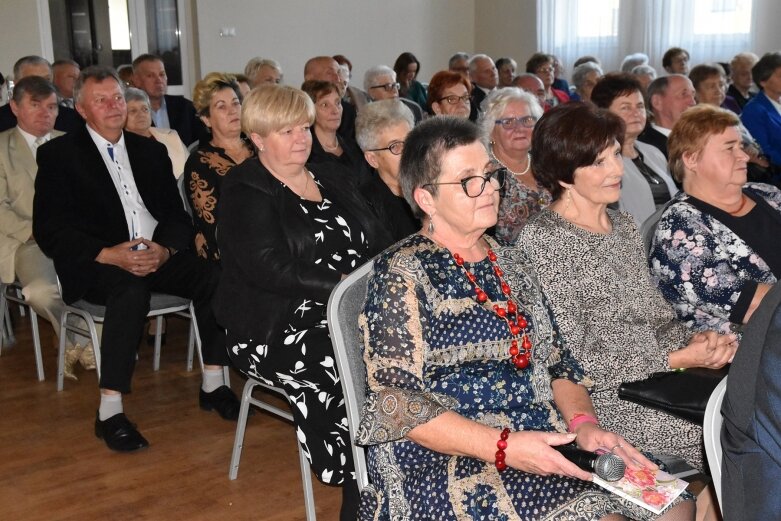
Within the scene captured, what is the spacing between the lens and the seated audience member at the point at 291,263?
8.38 feet

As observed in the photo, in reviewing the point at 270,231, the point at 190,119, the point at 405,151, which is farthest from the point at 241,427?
the point at 190,119

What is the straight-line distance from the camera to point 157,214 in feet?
12.8

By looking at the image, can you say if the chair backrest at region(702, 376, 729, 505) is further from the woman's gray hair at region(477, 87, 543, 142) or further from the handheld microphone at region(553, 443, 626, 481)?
the woman's gray hair at region(477, 87, 543, 142)

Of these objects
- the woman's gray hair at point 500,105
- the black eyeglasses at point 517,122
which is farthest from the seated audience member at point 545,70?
the black eyeglasses at point 517,122

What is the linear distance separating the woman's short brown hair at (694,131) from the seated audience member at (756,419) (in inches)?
63.5

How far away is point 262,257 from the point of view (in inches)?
107

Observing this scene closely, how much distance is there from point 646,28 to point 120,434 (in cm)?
971

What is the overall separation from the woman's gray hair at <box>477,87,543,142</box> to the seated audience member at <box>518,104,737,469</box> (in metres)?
1.22

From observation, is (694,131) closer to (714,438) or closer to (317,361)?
(317,361)

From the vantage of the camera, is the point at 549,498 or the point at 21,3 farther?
the point at 21,3

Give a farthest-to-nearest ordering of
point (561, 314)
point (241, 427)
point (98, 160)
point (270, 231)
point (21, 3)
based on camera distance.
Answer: point (21, 3), point (98, 160), point (241, 427), point (270, 231), point (561, 314)

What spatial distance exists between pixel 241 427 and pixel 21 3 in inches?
331

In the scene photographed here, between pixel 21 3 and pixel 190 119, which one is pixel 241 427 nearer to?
pixel 190 119

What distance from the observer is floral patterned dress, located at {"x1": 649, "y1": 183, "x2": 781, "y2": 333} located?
259 centimetres
